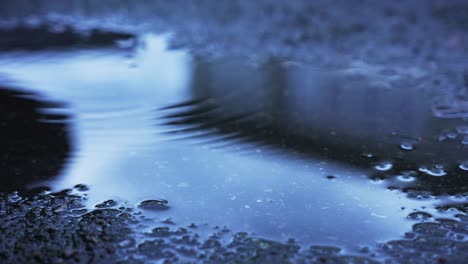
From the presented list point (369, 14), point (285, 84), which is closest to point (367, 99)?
point (285, 84)

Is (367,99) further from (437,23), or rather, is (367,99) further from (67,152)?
(437,23)

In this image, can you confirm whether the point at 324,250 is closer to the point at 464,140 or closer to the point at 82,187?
the point at 82,187

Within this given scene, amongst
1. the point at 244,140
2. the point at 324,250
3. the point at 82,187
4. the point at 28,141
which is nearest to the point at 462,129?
the point at 244,140

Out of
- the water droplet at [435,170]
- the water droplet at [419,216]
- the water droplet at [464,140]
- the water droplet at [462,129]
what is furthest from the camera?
the water droplet at [462,129]

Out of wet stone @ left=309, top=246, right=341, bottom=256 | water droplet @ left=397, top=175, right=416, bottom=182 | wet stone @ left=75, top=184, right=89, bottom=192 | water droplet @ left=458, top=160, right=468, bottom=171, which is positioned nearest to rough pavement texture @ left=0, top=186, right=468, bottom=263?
wet stone @ left=309, top=246, right=341, bottom=256

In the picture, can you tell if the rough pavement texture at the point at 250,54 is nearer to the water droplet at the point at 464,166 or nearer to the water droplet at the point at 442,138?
the water droplet at the point at 464,166

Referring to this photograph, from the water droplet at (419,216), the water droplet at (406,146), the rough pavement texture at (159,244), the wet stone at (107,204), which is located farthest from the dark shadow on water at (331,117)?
the wet stone at (107,204)
